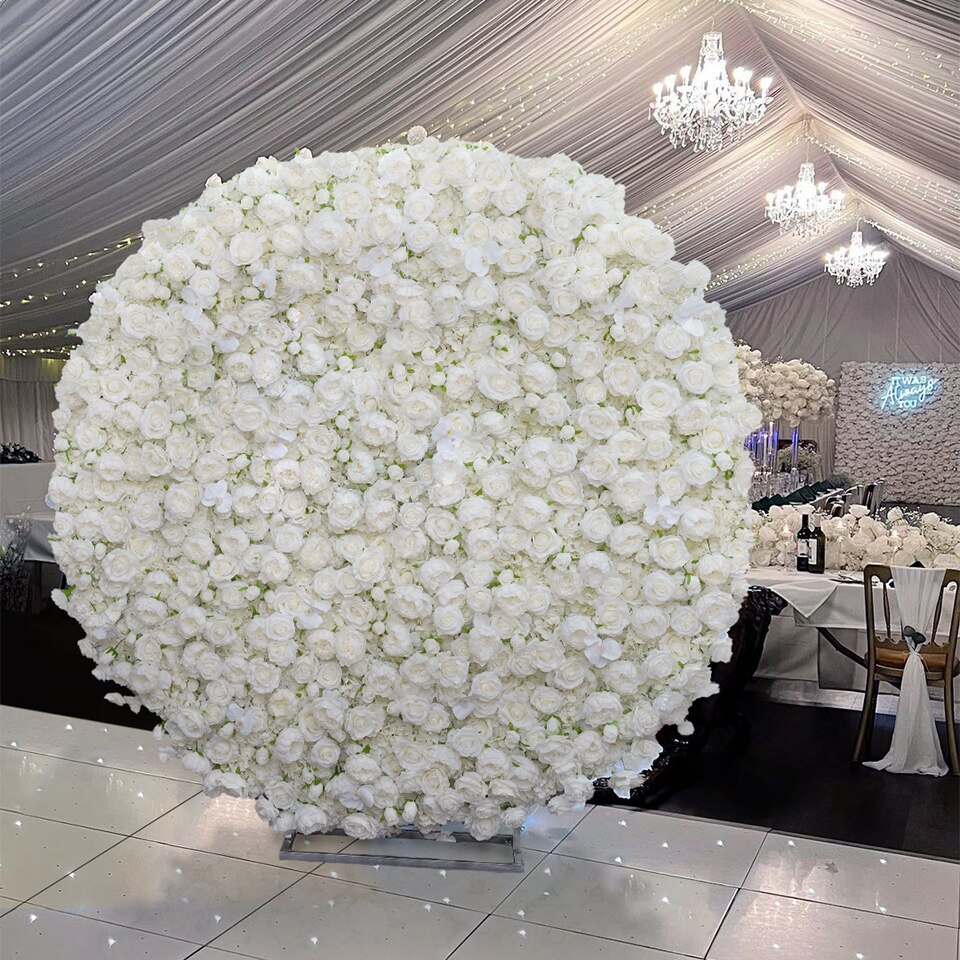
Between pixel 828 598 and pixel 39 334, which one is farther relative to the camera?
pixel 39 334

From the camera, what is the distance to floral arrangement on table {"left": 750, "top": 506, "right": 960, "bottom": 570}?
17.6 ft

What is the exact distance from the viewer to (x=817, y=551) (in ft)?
18.1

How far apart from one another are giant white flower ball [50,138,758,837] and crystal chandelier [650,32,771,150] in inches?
135

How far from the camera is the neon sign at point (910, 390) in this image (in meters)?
17.0

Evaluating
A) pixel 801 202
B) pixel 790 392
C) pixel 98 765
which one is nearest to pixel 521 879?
pixel 98 765

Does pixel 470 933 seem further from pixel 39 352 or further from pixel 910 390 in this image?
pixel 910 390

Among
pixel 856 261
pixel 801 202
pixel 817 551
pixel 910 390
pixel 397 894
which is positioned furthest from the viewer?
pixel 910 390

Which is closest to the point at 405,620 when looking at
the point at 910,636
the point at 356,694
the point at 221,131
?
the point at 356,694

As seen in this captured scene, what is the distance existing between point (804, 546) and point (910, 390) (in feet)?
41.9

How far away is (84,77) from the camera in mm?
4336

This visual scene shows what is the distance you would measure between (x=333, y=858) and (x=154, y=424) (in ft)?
4.80

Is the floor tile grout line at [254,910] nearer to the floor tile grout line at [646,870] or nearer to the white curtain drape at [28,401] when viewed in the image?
the floor tile grout line at [646,870]

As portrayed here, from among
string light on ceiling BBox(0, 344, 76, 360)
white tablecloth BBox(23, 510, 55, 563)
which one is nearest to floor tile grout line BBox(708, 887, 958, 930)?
white tablecloth BBox(23, 510, 55, 563)

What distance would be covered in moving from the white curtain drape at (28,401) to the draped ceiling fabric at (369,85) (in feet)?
20.3
